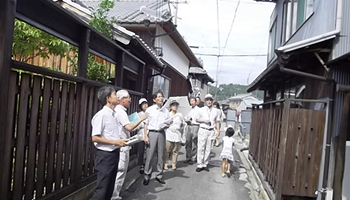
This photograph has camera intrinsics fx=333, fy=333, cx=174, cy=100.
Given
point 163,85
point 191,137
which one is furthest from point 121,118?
point 163,85

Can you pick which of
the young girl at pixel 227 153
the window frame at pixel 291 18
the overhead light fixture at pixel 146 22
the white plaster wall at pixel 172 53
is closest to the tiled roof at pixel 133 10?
the overhead light fixture at pixel 146 22

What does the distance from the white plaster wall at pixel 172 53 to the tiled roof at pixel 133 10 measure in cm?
99

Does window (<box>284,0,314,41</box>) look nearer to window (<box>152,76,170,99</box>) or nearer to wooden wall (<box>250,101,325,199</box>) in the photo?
wooden wall (<box>250,101,325,199</box>)

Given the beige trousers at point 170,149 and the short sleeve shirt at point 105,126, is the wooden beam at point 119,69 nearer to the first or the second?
the beige trousers at point 170,149

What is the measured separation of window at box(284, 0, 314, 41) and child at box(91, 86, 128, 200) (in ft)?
19.7

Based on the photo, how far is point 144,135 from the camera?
23.3ft

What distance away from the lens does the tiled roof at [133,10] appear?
1278cm

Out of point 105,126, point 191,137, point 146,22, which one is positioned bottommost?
point 191,137

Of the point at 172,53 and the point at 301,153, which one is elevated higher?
the point at 172,53

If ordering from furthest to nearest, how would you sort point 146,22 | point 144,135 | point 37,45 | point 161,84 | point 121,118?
point 161,84
point 146,22
point 144,135
point 37,45
point 121,118

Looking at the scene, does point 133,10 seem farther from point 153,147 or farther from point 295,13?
point 153,147

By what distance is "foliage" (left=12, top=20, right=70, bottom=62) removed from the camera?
648cm

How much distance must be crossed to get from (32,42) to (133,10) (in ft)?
27.7

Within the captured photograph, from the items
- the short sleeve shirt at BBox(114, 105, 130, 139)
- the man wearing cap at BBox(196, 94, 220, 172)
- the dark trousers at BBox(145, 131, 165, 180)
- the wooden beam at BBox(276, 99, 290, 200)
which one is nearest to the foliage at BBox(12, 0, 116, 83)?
the short sleeve shirt at BBox(114, 105, 130, 139)
